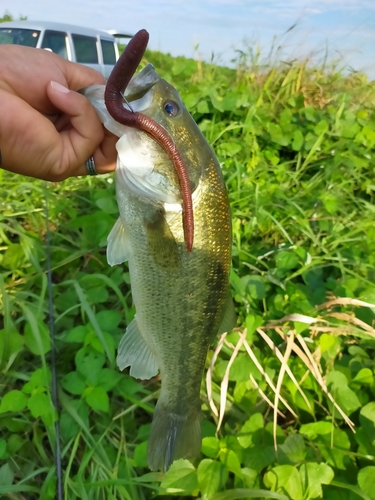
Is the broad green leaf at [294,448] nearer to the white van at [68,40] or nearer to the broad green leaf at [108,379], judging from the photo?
the broad green leaf at [108,379]

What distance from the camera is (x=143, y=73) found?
4.19 feet

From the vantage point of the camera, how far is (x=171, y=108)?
1274 millimetres

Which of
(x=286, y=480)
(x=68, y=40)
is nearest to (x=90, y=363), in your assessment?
(x=286, y=480)

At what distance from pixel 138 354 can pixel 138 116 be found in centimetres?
87

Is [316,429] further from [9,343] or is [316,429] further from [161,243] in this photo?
[9,343]

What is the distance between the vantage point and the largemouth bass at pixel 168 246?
4.16 ft

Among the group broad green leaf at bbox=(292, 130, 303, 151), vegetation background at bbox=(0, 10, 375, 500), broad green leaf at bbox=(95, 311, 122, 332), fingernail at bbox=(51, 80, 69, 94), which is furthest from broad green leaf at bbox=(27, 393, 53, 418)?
broad green leaf at bbox=(292, 130, 303, 151)

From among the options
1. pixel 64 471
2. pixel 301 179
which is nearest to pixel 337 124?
pixel 301 179

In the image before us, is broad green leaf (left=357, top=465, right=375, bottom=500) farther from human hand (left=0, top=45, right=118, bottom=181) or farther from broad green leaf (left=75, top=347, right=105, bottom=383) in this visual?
human hand (left=0, top=45, right=118, bottom=181)

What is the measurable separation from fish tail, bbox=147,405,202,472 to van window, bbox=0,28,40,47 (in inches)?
244

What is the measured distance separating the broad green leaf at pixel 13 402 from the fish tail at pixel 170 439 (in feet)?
1.94

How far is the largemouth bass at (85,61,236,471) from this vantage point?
4.16 feet

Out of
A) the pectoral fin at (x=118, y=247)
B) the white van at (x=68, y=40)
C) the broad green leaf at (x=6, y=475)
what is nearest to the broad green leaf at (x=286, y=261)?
the pectoral fin at (x=118, y=247)

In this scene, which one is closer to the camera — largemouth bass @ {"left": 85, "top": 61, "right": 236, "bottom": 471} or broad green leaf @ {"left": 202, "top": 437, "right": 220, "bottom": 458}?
largemouth bass @ {"left": 85, "top": 61, "right": 236, "bottom": 471}
